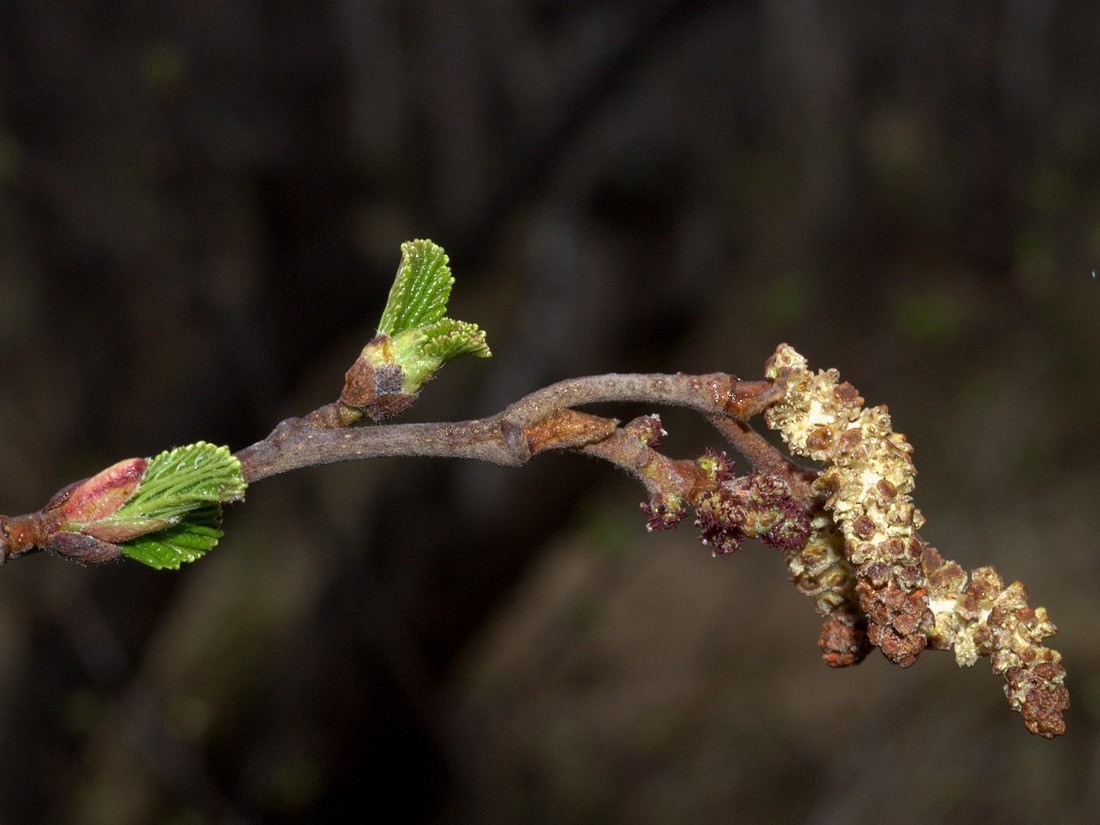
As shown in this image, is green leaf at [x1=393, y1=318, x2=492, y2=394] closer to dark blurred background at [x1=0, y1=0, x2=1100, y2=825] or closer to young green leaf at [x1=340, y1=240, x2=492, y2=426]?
young green leaf at [x1=340, y1=240, x2=492, y2=426]

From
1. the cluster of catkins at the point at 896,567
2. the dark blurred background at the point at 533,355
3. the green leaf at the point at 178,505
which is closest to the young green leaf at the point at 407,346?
the green leaf at the point at 178,505

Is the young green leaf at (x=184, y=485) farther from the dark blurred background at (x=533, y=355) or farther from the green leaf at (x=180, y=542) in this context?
the dark blurred background at (x=533, y=355)

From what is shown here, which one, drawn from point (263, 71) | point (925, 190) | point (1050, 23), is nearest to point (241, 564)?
point (263, 71)

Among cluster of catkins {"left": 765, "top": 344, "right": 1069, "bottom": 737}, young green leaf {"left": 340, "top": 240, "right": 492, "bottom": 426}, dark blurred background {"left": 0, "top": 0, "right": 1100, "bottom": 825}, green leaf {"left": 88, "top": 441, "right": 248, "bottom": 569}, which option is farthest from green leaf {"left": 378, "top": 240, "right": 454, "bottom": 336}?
dark blurred background {"left": 0, "top": 0, "right": 1100, "bottom": 825}

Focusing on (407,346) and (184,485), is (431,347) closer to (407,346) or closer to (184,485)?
(407,346)

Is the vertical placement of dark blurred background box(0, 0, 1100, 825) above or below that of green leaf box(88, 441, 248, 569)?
above
